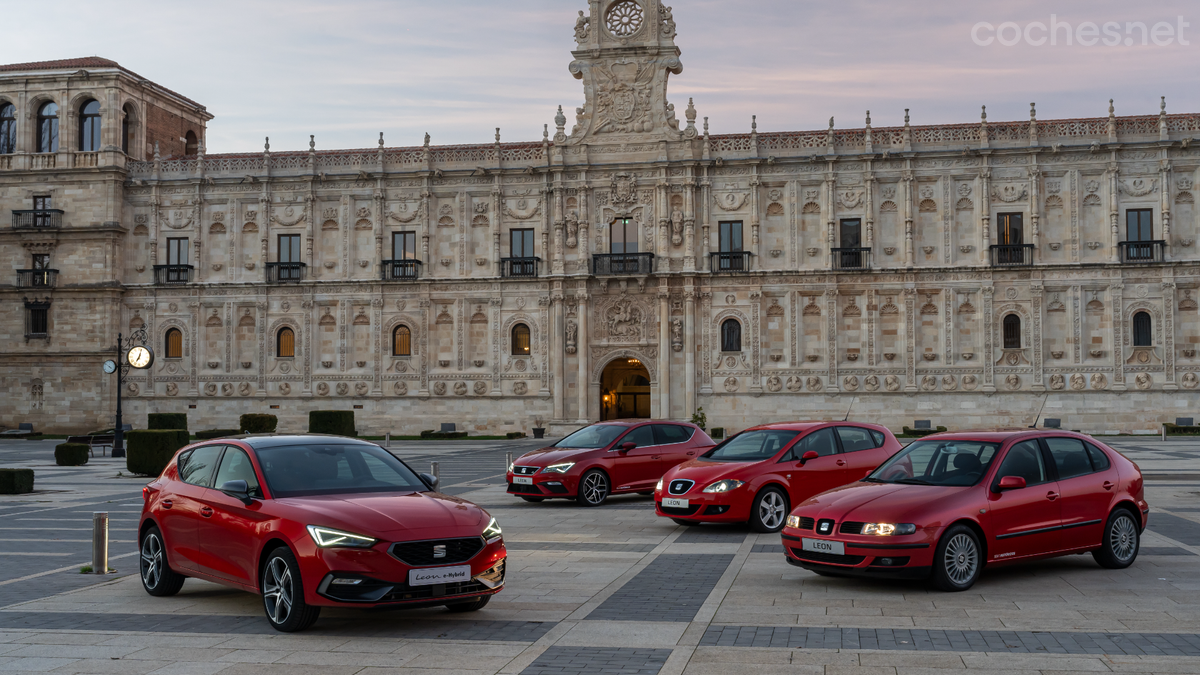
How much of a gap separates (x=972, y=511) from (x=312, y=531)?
22.5 feet

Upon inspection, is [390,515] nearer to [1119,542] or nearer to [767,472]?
[767,472]

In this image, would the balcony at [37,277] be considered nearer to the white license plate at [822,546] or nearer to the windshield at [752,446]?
the windshield at [752,446]

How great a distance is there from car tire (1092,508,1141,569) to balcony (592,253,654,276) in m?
38.4

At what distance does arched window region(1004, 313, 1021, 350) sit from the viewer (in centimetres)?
4862

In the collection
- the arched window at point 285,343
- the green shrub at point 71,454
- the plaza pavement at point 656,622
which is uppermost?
the arched window at point 285,343

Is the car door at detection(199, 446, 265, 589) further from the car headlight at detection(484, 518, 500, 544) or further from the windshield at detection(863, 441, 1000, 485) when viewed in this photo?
the windshield at detection(863, 441, 1000, 485)

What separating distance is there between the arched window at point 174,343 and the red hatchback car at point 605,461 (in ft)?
128

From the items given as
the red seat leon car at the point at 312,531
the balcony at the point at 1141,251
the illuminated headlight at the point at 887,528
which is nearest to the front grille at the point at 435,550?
the red seat leon car at the point at 312,531

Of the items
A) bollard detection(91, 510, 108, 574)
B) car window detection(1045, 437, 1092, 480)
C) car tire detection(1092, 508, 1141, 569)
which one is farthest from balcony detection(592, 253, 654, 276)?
bollard detection(91, 510, 108, 574)

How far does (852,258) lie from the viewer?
4991cm

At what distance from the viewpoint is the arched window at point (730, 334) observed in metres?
50.6

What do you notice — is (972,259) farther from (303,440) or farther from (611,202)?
(303,440)

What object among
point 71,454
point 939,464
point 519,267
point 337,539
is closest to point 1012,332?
point 519,267

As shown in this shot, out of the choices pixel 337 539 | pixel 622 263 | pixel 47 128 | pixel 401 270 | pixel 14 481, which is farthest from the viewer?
pixel 47 128
